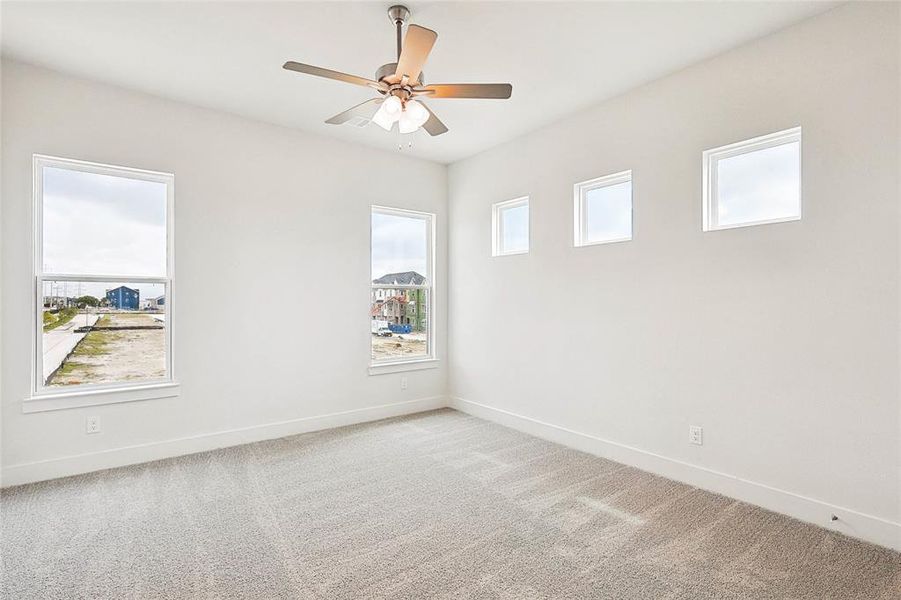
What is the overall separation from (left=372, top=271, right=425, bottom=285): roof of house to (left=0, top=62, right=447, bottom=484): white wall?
267mm

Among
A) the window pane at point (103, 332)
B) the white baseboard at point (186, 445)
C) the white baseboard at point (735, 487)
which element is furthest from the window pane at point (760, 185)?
the window pane at point (103, 332)

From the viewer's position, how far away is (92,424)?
3.37 meters

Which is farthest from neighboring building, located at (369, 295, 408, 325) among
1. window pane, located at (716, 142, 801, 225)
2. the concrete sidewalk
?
window pane, located at (716, 142, 801, 225)

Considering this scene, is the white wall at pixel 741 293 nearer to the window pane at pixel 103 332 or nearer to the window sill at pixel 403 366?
the window sill at pixel 403 366

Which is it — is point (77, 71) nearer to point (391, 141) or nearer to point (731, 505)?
point (391, 141)

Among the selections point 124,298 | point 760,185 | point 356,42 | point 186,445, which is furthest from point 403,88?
point 186,445

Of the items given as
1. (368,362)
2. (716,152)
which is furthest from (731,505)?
(368,362)

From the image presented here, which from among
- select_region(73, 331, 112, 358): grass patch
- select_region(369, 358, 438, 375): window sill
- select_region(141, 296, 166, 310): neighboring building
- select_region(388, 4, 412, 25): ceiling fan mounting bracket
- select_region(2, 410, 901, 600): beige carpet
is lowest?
select_region(2, 410, 901, 600): beige carpet

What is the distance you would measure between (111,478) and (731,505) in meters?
4.12

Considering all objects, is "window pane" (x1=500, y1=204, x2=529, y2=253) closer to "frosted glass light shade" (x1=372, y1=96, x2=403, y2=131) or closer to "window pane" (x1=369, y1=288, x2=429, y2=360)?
"window pane" (x1=369, y1=288, x2=429, y2=360)

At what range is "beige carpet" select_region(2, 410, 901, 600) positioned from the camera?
2072 millimetres

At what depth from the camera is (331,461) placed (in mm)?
3609

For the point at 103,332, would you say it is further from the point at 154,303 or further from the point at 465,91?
the point at 465,91

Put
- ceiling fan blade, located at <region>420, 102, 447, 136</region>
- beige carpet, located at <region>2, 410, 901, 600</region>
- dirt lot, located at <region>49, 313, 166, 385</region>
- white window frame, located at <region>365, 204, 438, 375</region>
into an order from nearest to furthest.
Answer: beige carpet, located at <region>2, 410, 901, 600</region>, ceiling fan blade, located at <region>420, 102, 447, 136</region>, dirt lot, located at <region>49, 313, 166, 385</region>, white window frame, located at <region>365, 204, 438, 375</region>
